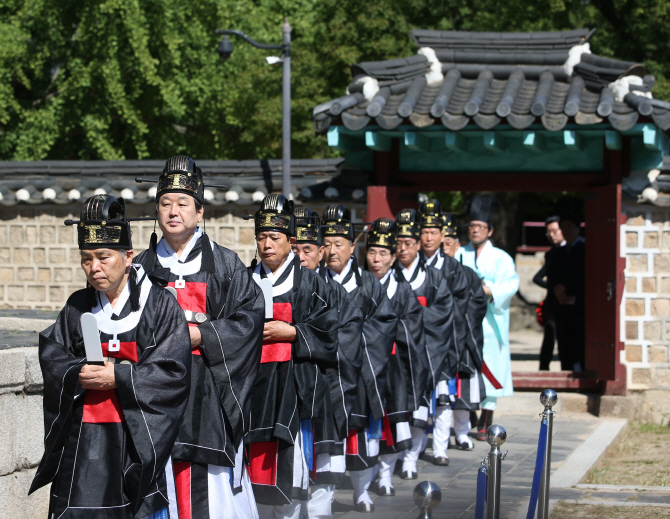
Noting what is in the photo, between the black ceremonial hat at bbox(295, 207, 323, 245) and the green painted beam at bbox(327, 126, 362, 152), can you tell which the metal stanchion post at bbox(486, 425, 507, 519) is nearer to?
the black ceremonial hat at bbox(295, 207, 323, 245)

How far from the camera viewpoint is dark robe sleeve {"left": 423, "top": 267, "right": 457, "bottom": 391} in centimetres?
760

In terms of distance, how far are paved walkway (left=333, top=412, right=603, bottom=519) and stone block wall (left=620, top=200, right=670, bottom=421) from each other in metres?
0.87

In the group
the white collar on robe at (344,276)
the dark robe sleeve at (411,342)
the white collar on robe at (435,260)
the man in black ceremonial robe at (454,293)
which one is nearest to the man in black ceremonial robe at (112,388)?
the white collar on robe at (344,276)

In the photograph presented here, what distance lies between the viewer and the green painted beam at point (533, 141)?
920 centimetres

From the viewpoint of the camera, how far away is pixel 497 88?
32.1 feet

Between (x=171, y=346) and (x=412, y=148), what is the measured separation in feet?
20.8

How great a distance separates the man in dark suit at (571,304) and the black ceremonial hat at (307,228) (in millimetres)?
5408

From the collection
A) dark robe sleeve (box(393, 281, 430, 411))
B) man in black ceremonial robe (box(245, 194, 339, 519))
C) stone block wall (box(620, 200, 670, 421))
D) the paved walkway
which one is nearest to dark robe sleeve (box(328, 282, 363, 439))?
→ man in black ceremonial robe (box(245, 194, 339, 519))

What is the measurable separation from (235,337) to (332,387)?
4.97 ft

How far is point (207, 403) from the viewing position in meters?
4.43

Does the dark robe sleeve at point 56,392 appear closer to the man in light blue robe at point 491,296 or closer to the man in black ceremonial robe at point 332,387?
the man in black ceremonial robe at point 332,387

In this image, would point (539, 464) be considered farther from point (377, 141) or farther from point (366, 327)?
point (377, 141)

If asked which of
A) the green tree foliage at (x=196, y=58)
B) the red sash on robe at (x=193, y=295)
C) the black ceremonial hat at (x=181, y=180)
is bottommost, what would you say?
the red sash on robe at (x=193, y=295)

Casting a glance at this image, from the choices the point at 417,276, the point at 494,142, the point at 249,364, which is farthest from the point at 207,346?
the point at 494,142
